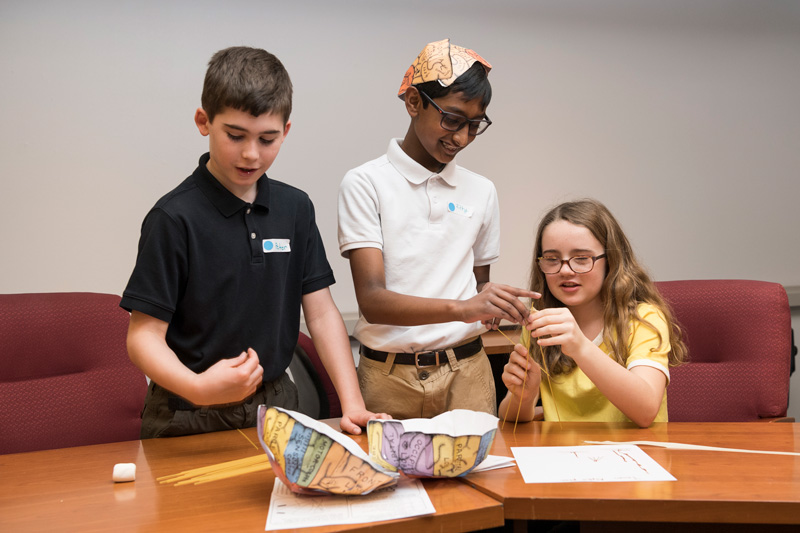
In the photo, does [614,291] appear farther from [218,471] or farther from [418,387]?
[218,471]

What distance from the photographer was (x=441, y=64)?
1.95m

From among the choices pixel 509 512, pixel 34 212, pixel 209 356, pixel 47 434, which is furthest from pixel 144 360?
pixel 34 212

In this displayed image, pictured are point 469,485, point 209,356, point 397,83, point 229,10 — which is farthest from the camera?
point 397,83

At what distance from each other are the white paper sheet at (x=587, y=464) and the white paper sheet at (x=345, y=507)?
234 mm

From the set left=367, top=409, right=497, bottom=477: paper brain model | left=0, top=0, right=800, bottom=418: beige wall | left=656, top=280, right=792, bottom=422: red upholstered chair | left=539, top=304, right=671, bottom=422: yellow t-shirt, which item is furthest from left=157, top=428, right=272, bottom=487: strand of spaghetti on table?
left=0, top=0, right=800, bottom=418: beige wall

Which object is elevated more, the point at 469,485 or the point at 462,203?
the point at 462,203

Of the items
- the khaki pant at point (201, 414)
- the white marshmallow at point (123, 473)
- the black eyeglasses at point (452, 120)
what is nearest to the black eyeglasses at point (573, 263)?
the black eyeglasses at point (452, 120)

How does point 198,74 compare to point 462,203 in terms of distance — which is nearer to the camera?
point 462,203

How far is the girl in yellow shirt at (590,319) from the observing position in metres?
1.79

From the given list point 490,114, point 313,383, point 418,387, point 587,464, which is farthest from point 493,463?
point 490,114

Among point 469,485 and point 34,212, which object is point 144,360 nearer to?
point 469,485

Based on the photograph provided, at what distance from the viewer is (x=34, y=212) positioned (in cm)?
276

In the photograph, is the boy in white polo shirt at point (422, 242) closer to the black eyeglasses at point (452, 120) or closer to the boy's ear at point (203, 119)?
the black eyeglasses at point (452, 120)

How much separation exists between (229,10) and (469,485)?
2.39 meters
